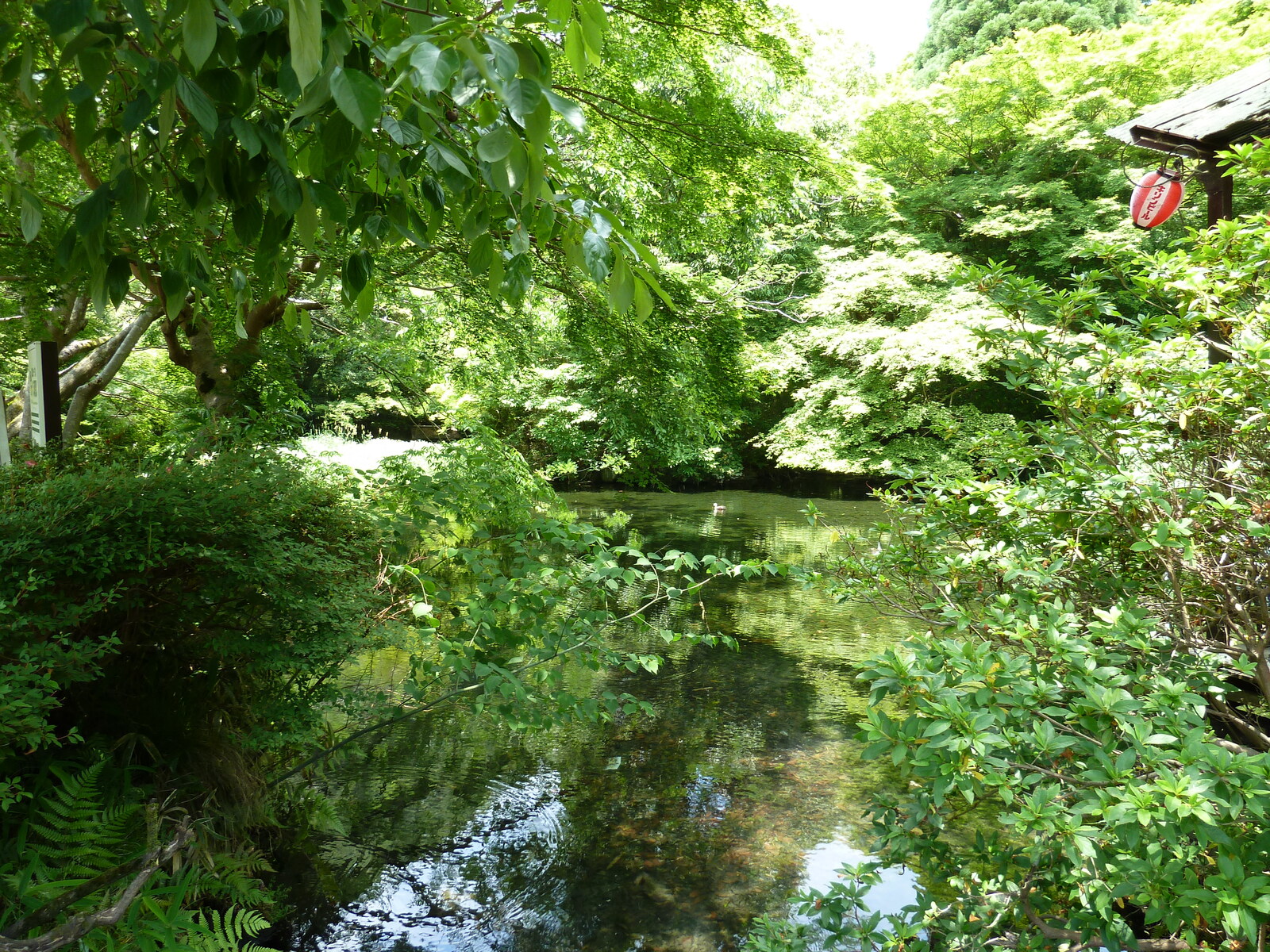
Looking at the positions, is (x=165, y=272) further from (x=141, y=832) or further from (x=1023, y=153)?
(x=1023, y=153)

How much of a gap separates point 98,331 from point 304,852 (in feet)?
24.1

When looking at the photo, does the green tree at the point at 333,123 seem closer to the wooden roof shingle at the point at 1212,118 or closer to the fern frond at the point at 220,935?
the fern frond at the point at 220,935

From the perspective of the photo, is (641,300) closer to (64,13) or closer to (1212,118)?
(64,13)

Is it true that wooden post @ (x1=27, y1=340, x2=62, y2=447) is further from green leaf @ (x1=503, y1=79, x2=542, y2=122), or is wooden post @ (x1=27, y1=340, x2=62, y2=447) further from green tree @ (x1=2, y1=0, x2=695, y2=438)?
green leaf @ (x1=503, y1=79, x2=542, y2=122)

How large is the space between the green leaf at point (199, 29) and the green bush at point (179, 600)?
1798mm

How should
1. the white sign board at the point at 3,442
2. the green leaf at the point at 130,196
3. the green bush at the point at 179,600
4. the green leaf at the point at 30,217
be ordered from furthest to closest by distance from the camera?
the white sign board at the point at 3,442 → the green bush at the point at 179,600 → the green leaf at the point at 30,217 → the green leaf at the point at 130,196

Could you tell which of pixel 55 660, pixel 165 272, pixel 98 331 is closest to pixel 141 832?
pixel 55 660

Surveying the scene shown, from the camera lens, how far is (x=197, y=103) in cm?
107

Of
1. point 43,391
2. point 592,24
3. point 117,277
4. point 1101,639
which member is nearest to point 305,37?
point 592,24

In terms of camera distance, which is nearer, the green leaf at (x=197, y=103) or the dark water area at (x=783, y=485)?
the green leaf at (x=197, y=103)

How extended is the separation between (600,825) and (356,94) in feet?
12.8

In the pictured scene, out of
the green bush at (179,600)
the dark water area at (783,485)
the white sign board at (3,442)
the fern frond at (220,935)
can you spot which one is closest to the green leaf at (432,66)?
the green bush at (179,600)

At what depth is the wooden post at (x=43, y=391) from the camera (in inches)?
145

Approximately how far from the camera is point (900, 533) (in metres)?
2.84
